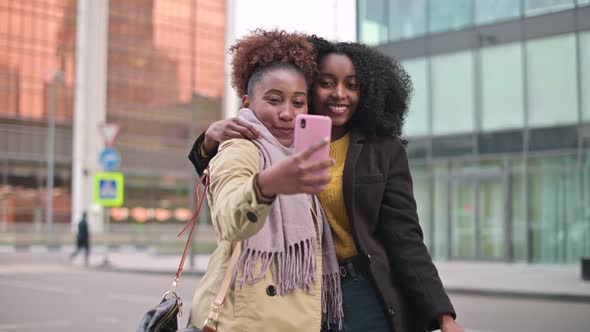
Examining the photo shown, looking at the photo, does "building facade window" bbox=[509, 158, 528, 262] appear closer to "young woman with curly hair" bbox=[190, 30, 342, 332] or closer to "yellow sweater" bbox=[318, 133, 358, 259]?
"yellow sweater" bbox=[318, 133, 358, 259]

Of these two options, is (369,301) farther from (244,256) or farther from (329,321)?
(244,256)

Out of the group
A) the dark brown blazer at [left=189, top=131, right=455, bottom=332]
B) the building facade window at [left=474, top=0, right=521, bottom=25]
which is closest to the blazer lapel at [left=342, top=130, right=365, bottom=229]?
the dark brown blazer at [left=189, top=131, right=455, bottom=332]

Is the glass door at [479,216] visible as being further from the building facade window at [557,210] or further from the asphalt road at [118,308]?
the asphalt road at [118,308]

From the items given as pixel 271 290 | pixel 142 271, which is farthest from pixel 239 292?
pixel 142 271

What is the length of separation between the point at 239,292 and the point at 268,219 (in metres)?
0.23

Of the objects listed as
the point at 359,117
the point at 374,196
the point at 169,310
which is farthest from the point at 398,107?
the point at 169,310

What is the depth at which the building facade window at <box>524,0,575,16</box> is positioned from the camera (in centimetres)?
2105

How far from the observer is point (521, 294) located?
45.1ft

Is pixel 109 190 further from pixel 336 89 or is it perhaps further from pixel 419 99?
pixel 336 89

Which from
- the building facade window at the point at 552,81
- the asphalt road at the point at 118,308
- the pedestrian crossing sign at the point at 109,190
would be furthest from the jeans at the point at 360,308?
the pedestrian crossing sign at the point at 109,190

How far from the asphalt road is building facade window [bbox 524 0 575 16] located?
35.2 ft

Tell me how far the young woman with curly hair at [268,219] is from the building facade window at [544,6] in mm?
20369

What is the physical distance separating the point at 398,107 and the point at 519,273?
56.2 feet

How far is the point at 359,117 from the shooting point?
2799 millimetres
